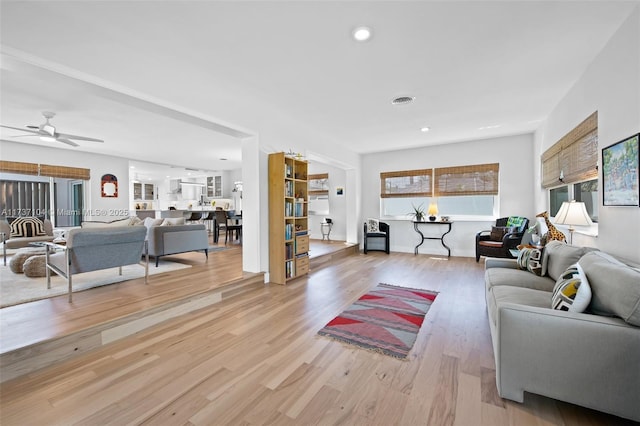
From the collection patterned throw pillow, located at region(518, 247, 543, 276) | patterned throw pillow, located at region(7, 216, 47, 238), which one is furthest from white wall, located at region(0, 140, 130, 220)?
patterned throw pillow, located at region(518, 247, 543, 276)

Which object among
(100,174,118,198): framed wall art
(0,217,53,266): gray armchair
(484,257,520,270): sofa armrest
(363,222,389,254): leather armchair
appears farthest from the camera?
(100,174,118,198): framed wall art

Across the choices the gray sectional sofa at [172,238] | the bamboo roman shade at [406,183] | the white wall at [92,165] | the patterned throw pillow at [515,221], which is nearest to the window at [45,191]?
the white wall at [92,165]

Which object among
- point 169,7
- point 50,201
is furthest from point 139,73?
point 50,201

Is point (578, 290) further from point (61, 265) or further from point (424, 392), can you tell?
point (61, 265)

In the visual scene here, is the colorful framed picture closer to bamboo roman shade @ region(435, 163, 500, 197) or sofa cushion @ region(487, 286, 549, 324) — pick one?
sofa cushion @ region(487, 286, 549, 324)

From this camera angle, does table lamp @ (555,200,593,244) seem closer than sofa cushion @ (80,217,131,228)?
Yes

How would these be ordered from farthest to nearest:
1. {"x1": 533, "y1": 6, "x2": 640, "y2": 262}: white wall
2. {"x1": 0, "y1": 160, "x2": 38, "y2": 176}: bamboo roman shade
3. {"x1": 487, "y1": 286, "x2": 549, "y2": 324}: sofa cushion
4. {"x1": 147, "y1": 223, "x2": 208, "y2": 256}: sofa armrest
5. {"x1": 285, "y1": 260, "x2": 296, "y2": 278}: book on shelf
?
{"x1": 0, "y1": 160, "x2": 38, "y2": 176}: bamboo roman shade, {"x1": 147, "y1": 223, "x2": 208, "y2": 256}: sofa armrest, {"x1": 285, "y1": 260, "x2": 296, "y2": 278}: book on shelf, {"x1": 533, "y1": 6, "x2": 640, "y2": 262}: white wall, {"x1": 487, "y1": 286, "x2": 549, "y2": 324}: sofa cushion

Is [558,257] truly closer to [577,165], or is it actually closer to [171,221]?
[577,165]

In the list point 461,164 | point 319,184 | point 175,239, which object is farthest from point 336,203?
point 175,239

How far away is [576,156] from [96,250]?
568 centimetres

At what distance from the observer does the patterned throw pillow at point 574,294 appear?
4.97ft

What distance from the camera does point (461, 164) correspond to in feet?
20.0

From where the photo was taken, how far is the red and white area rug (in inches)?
90.4

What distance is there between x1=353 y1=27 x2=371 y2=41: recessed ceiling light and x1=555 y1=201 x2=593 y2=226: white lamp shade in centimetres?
258
